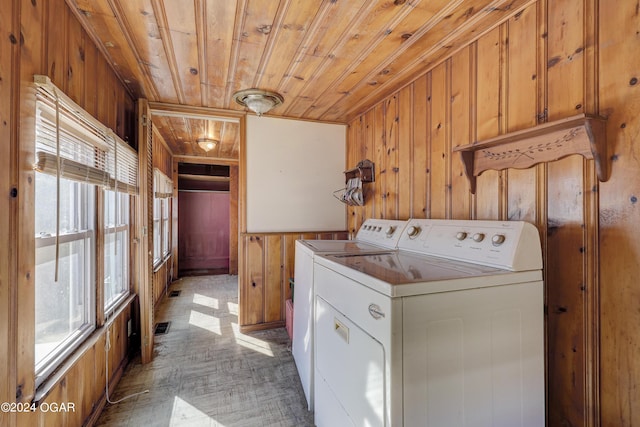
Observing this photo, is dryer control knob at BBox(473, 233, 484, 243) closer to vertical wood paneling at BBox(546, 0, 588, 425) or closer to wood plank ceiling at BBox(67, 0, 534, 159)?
vertical wood paneling at BBox(546, 0, 588, 425)

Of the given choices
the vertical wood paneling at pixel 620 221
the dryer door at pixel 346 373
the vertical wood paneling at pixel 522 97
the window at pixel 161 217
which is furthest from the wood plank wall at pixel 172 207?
the vertical wood paneling at pixel 620 221

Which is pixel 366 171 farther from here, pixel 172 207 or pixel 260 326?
pixel 172 207

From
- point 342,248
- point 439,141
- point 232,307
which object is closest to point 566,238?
point 439,141

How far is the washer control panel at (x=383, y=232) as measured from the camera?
1855mm

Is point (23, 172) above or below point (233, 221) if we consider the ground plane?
above

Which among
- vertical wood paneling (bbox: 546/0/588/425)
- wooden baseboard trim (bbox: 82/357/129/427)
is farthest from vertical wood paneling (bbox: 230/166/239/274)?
vertical wood paneling (bbox: 546/0/588/425)

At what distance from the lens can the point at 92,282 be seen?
1.68 meters

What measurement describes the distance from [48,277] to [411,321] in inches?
63.4

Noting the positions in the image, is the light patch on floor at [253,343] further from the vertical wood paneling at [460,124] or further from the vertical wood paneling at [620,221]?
the vertical wood paneling at [620,221]

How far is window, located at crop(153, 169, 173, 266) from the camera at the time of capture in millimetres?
3607

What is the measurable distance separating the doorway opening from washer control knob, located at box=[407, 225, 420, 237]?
14.4ft

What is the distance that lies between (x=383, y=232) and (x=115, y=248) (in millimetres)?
1890

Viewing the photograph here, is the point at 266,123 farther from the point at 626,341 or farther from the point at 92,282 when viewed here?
the point at 626,341

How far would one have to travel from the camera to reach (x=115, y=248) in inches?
76.4
